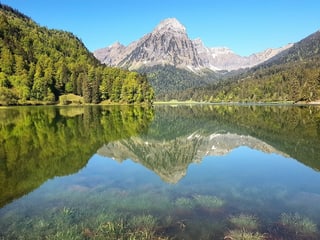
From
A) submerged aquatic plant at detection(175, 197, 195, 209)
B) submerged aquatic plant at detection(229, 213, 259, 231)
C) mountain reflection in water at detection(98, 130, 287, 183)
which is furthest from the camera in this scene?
mountain reflection in water at detection(98, 130, 287, 183)

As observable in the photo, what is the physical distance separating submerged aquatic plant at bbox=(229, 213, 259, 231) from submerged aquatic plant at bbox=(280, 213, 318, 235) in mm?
1302

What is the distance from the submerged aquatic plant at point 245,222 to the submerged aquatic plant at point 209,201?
1689 mm

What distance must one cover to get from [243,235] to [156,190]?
7.99 meters

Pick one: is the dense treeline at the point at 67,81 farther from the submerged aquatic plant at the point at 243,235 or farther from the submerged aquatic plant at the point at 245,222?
the submerged aquatic plant at the point at 243,235

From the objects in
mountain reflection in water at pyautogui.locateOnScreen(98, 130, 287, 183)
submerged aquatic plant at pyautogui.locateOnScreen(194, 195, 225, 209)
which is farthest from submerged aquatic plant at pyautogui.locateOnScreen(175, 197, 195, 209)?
mountain reflection in water at pyautogui.locateOnScreen(98, 130, 287, 183)

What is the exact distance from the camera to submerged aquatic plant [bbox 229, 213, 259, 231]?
13.9m

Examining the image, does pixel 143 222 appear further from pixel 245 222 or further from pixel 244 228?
pixel 245 222

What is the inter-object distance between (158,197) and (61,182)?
764 cm

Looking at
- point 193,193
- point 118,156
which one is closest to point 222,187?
point 193,193

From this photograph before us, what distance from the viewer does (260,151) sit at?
35844 mm

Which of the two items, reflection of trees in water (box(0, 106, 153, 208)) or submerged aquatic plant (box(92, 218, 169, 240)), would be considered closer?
submerged aquatic plant (box(92, 218, 169, 240))

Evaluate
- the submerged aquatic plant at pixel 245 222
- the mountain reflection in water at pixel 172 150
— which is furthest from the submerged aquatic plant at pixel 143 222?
the mountain reflection in water at pixel 172 150

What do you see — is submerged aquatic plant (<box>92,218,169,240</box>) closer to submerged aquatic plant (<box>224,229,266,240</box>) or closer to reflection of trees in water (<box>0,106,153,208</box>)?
submerged aquatic plant (<box>224,229,266,240</box>)

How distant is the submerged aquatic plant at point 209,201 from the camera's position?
16711 mm
